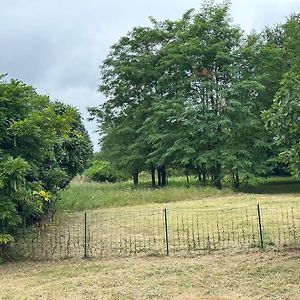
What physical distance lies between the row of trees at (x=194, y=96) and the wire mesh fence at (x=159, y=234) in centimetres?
1012

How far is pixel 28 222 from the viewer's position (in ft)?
31.8

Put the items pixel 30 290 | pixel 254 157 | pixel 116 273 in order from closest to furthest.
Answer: pixel 30 290, pixel 116 273, pixel 254 157

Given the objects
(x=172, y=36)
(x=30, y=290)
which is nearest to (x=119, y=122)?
(x=172, y=36)

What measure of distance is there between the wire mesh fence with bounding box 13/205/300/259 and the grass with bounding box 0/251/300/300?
1.96 feet

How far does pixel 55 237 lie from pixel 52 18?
5354 mm

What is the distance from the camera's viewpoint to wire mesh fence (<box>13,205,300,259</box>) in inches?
309

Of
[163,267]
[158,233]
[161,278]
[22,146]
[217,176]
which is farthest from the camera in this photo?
[217,176]

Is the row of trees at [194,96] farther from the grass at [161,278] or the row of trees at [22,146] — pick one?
the grass at [161,278]

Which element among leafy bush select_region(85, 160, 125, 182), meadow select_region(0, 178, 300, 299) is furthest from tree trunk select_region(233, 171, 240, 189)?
leafy bush select_region(85, 160, 125, 182)

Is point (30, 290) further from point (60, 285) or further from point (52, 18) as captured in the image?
point (52, 18)

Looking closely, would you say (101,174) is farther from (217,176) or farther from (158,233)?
(158,233)

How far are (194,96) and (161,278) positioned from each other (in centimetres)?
1957

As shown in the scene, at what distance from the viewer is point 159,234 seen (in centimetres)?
955

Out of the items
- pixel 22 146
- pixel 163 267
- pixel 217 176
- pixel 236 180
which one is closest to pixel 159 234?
pixel 163 267
